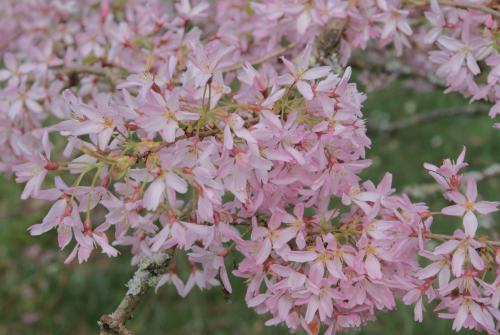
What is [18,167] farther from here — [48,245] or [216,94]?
[48,245]

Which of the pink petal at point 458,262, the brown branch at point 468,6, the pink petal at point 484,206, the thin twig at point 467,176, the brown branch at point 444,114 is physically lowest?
the brown branch at point 444,114

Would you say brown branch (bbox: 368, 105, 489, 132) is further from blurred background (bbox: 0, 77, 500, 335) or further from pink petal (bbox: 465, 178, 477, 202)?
pink petal (bbox: 465, 178, 477, 202)

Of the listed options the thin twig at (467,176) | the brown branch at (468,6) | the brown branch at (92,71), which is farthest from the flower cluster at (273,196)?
the thin twig at (467,176)

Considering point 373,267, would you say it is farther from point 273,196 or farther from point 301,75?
point 301,75

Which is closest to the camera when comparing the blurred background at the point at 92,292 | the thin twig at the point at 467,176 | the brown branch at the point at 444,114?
the thin twig at the point at 467,176

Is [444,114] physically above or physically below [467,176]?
below

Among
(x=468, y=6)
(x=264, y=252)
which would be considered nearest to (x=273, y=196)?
(x=264, y=252)

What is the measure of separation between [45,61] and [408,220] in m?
1.31

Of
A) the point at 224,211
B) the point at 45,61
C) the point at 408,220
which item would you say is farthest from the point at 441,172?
the point at 45,61

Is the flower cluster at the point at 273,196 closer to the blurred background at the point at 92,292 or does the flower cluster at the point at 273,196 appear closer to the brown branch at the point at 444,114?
the brown branch at the point at 444,114

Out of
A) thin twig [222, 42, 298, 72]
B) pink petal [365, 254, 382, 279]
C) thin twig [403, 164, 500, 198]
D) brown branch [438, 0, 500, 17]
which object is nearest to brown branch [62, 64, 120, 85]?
thin twig [222, 42, 298, 72]

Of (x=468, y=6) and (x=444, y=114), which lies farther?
(x=444, y=114)

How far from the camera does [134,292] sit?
1578 mm

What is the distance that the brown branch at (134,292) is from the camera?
148cm
